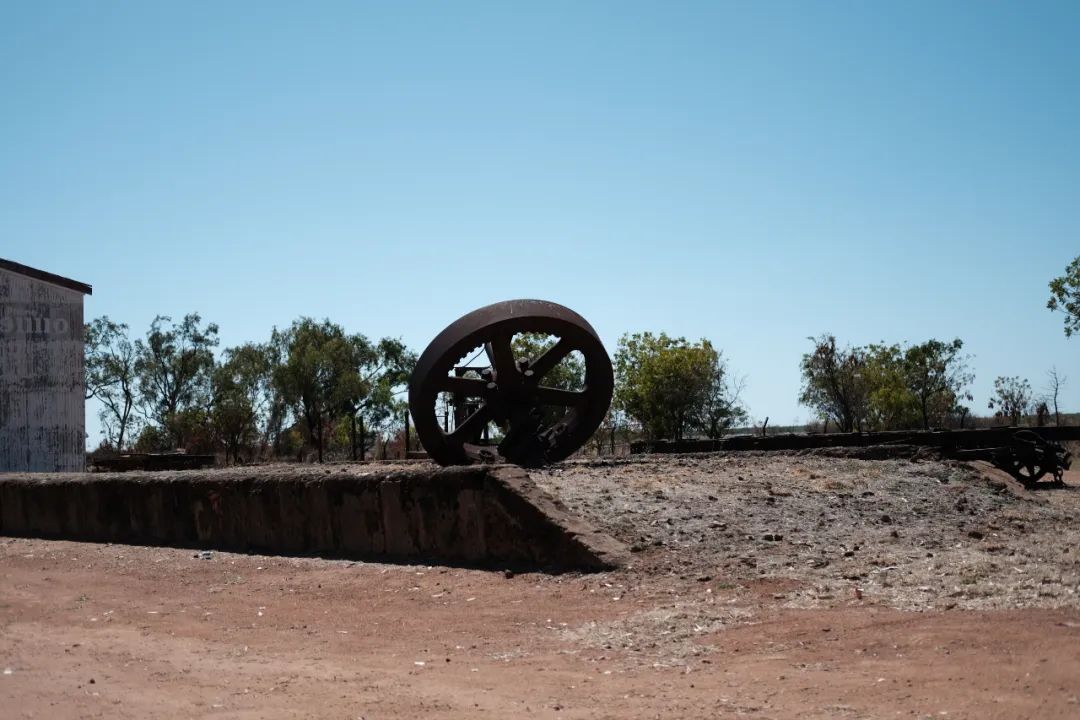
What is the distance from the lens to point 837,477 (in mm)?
11117

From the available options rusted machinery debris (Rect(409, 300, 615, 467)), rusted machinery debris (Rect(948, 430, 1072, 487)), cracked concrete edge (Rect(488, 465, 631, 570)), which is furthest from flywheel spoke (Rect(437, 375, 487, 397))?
rusted machinery debris (Rect(948, 430, 1072, 487))

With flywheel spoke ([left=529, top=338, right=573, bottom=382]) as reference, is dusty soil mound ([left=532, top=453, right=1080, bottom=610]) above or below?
below

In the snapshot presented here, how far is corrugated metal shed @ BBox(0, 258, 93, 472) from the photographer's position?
2425cm

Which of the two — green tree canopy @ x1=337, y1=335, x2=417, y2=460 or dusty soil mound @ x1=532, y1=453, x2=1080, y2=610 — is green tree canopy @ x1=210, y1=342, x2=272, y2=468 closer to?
green tree canopy @ x1=337, y1=335, x2=417, y2=460

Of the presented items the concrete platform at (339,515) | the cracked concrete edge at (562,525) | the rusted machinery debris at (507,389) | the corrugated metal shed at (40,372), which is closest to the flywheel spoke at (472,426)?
the rusted machinery debris at (507,389)

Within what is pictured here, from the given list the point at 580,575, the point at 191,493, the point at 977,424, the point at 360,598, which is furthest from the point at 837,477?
the point at 977,424

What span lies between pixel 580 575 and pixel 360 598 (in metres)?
1.63

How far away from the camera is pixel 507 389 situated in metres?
12.5

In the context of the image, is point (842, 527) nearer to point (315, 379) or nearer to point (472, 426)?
point (472, 426)

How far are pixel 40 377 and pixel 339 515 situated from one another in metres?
17.2

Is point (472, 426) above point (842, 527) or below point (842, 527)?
above

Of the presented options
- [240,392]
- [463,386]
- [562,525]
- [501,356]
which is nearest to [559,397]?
[501,356]

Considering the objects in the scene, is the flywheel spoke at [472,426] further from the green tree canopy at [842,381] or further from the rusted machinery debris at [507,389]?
the green tree canopy at [842,381]

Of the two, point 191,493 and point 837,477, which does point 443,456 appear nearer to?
point 191,493
